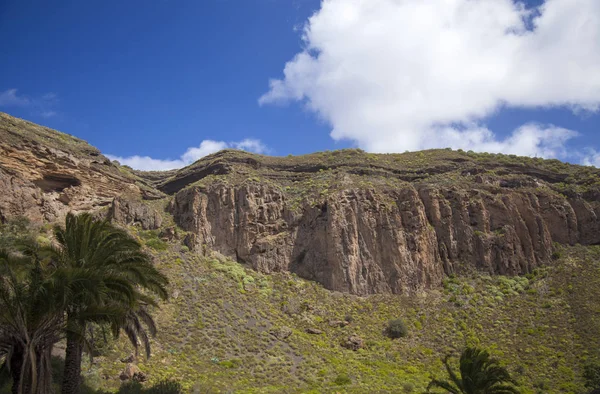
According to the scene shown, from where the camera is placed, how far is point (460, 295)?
4119 cm

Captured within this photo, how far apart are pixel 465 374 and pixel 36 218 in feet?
105

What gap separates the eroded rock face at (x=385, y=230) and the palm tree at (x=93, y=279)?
2493 cm

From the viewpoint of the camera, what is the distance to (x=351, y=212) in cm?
4556

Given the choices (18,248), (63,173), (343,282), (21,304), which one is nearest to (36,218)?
(63,173)

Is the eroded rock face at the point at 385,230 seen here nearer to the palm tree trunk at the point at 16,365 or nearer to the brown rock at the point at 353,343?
the brown rock at the point at 353,343

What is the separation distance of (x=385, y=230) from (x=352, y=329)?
12.3 metres

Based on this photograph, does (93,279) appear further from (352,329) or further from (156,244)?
(352,329)

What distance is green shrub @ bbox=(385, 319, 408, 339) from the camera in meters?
36.2

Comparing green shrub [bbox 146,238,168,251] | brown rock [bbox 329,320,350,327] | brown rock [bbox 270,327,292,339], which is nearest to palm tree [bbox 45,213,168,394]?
brown rock [bbox 270,327,292,339]

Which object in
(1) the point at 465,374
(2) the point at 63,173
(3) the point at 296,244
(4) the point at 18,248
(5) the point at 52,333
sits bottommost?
(1) the point at 465,374

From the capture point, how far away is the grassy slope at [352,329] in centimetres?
2716

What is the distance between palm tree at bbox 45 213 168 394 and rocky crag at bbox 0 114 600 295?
77.3ft

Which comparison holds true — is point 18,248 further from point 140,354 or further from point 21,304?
point 140,354

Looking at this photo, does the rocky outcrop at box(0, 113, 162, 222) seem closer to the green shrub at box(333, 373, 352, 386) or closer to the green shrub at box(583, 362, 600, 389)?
the green shrub at box(333, 373, 352, 386)
